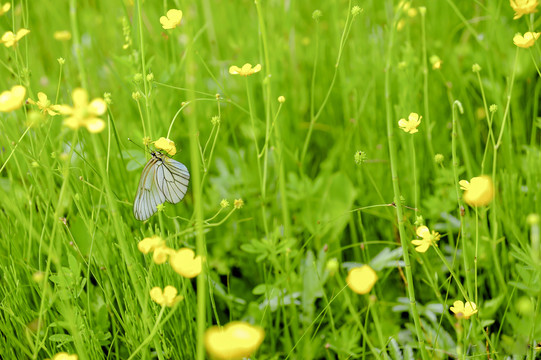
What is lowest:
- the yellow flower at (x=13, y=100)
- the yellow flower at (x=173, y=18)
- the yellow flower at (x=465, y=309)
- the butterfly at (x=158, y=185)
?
the yellow flower at (x=465, y=309)

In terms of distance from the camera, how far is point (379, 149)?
4.91 ft

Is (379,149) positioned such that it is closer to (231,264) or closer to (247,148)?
(247,148)

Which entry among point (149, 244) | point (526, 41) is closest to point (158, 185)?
point (149, 244)

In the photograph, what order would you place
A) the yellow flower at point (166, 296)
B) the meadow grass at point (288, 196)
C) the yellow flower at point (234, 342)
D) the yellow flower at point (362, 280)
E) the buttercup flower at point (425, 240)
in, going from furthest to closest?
the meadow grass at point (288, 196) < the buttercup flower at point (425, 240) < the yellow flower at point (166, 296) < the yellow flower at point (362, 280) < the yellow flower at point (234, 342)

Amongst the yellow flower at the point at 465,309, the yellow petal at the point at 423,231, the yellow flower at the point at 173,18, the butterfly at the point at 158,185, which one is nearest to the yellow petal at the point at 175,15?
the yellow flower at the point at 173,18

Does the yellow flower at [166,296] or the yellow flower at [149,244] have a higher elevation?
the yellow flower at [149,244]

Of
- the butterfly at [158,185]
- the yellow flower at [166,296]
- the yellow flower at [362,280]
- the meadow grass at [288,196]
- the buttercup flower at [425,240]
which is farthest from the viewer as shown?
Answer: the butterfly at [158,185]

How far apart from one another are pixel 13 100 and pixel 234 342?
19.9 inches

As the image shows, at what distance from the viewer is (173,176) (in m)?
1.19

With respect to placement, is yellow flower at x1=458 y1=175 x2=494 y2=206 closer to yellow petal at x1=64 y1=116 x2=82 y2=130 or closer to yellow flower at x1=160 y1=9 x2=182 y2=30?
yellow petal at x1=64 y1=116 x2=82 y2=130

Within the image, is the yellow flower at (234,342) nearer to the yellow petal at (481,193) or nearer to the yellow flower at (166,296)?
the yellow flower at (166,296)

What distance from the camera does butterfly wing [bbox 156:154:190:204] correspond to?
1149mm

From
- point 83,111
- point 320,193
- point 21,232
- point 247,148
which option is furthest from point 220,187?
point 83,111

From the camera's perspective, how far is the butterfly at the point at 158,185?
110 centimetres
